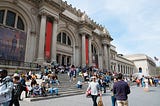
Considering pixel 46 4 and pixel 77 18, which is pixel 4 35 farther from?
pixel 77 18

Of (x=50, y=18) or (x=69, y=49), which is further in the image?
(x=69, y=49)

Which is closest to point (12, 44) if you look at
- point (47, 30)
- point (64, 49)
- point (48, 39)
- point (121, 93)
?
point (48, 39)

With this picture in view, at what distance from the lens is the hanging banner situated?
679 inches

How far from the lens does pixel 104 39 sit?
121 feet

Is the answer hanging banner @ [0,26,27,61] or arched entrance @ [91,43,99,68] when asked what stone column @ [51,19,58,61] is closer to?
hanging banner @ [0,26,27,61]

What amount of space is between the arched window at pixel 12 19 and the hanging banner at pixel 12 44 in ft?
2.99

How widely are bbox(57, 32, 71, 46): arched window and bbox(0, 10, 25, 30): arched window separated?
694cm

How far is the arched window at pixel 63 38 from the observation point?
25.8 metres

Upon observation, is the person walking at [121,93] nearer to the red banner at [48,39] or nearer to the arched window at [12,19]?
the red banner at [48,39]

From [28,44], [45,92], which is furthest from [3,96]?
[28,44]

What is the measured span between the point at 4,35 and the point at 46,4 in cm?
773

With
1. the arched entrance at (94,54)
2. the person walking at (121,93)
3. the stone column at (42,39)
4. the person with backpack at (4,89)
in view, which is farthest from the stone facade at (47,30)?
the person walking at (121,93)

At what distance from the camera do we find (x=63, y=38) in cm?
2666

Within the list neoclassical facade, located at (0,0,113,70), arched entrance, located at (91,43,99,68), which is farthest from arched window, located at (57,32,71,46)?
arched entrance, located at (91,43,99,68)
